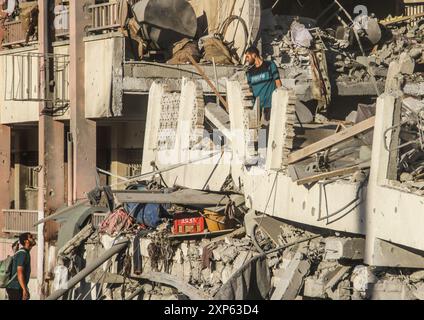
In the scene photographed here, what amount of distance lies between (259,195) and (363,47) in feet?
21.3

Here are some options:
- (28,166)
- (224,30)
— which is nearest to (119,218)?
(224,30)

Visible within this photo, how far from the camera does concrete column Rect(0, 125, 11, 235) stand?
24.0 m

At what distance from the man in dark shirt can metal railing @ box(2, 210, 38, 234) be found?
7.56 meters

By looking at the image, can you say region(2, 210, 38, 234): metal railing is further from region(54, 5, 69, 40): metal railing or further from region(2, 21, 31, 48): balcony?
region(54, 5, 69, 40): metal railing

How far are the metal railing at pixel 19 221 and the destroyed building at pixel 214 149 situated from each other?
42mm

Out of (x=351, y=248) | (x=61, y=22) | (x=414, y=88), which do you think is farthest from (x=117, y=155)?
(x=351, y=248)

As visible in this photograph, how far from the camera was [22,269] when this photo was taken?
14.8 m

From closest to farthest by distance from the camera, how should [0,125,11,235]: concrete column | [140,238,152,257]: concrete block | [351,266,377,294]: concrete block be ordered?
[351,266,377,294]: concrete block
[140,238,152,257]: concrete block
[0,125,11,235]: concrete column

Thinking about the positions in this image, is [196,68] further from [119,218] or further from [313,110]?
[119,218]

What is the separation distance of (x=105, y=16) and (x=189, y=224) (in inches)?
245

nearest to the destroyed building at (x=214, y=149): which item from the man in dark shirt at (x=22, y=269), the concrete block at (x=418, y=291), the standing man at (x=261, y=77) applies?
the concrete block at (x=418, y=291)

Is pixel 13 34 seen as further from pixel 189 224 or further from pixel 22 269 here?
pixel 22 269

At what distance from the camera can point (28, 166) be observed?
86.4 feet

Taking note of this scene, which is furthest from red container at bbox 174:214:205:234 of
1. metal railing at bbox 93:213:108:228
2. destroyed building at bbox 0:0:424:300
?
metal railing at bbox 93:213:108:228
